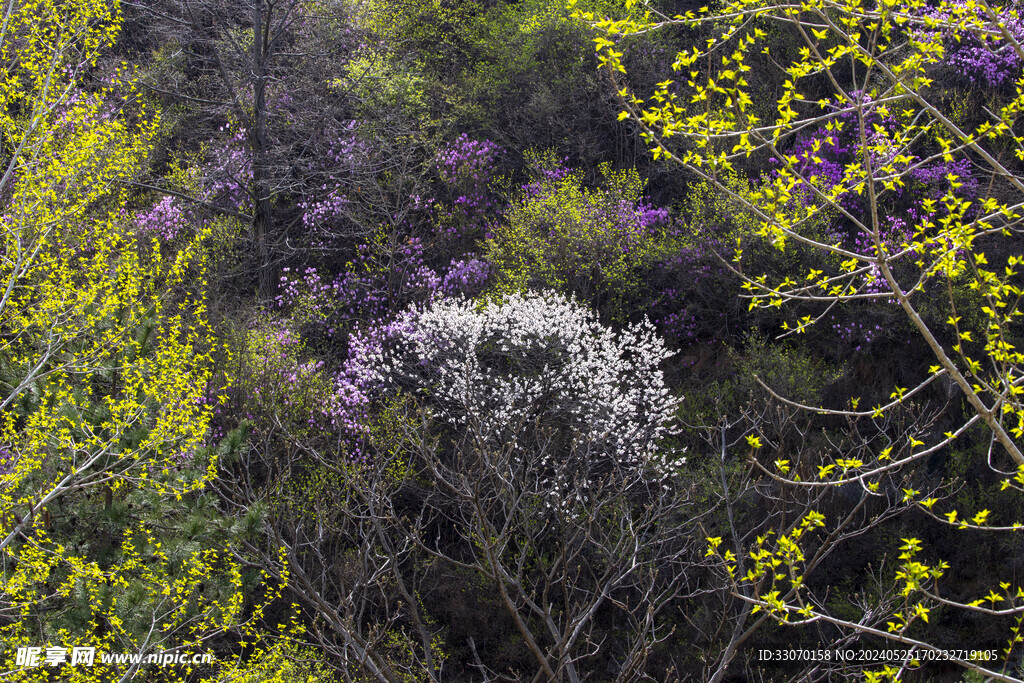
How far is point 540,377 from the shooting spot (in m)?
10.0

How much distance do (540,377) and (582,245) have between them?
2883 mm

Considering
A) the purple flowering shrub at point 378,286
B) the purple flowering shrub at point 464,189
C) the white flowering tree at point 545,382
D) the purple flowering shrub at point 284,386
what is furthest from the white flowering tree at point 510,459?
the purple flowering shrub at point 464,189

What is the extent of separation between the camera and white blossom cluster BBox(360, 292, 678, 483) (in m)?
9.88

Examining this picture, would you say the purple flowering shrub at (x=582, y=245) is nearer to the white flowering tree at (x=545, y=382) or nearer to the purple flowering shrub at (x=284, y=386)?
the white flowering tree at (x=545, y=382)

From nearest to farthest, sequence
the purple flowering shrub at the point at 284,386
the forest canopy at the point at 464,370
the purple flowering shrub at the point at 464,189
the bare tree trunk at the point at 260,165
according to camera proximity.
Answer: the forest canopy at the point at 464,370 → the purple flowering shrub at the point at 284,386 → the bare tree trunk at the point at 260,165 → the purple flowering shrub at the point at 464,189

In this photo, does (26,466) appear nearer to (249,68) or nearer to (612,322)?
(612,322)

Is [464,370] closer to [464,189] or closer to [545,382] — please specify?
[545,382]

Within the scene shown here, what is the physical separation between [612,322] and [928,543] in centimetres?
550

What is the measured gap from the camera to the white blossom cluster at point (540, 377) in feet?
32.4

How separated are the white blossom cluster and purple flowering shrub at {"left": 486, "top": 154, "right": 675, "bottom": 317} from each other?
114cm

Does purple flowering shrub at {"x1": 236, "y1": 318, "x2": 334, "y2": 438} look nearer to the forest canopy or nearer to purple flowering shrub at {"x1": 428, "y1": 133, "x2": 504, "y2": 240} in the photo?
the forest canopy

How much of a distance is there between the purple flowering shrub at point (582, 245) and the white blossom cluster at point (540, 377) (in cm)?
114

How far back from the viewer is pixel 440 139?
15.0 metres

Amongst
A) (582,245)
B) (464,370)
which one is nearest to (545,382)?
(464,370)
